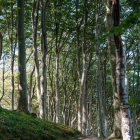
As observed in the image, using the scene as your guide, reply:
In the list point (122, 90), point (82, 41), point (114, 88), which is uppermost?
point (82, 41)

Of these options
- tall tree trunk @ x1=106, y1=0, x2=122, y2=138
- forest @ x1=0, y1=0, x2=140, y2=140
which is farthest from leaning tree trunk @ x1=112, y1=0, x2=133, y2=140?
tall tree trunk @ x1=106, y1=0, x2=122, y2=138

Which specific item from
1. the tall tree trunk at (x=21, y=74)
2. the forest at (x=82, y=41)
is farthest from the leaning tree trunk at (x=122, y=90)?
the tall tree trunk at (x=21, y=74)

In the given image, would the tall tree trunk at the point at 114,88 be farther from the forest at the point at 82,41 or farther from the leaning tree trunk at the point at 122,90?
the leaning tree trunk at the point at 122,90

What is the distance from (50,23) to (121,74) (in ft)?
38.0

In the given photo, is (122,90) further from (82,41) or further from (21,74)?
(82,41)

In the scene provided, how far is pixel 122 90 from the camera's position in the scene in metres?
4.56

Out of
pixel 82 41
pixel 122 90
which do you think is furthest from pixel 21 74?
pixel 82 41

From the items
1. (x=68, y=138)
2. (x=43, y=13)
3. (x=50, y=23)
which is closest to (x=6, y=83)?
(x=50, y=23)

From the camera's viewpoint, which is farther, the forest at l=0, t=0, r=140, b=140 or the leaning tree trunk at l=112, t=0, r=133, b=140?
the forest at l=0, t=0, r=140, b=140

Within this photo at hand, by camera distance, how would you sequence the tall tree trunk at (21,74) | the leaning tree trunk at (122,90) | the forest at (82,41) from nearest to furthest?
1. the leaning tree trunk at (122,90)
2. the forest at (82,41)
3. the tall tree trunk at (21,74)

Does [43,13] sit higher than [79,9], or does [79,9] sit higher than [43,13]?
[79,9]

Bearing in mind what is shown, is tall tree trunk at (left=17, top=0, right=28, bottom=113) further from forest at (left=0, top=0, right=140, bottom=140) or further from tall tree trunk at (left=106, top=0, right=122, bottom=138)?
tall tree trunk at (left=106, top=0, right=122, bottom=138)

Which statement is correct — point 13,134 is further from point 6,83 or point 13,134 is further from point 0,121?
point 6,83

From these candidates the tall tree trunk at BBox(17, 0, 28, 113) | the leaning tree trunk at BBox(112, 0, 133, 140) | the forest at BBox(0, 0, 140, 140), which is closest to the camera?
the leaning tree trunk at BBox(112, 0, 133, 140)
